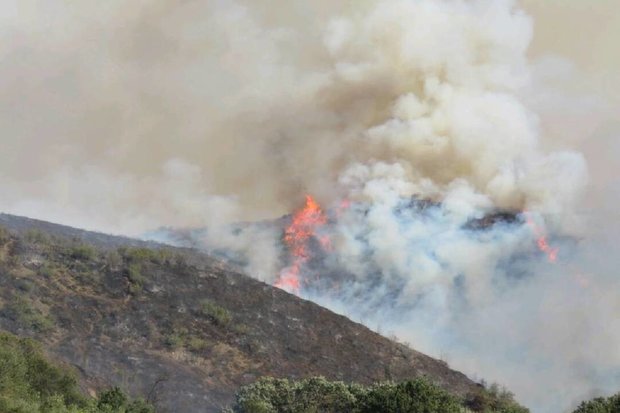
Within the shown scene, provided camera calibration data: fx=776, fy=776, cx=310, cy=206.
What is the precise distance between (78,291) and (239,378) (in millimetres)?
27964

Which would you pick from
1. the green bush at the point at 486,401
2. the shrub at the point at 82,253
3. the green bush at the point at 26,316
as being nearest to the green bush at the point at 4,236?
the shrub at the point at 82,253

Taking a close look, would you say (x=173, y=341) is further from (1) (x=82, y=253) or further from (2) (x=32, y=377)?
(2) (x=32, y=377)

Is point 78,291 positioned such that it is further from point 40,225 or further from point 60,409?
point 60,409

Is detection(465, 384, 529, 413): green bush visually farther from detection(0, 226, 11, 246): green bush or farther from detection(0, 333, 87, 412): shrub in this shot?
detection(0, 226, 11, 246): green bush

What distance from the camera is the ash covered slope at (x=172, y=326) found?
9200 centimetres

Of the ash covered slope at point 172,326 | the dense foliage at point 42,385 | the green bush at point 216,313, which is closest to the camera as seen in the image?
the dense foliage at point 42,385

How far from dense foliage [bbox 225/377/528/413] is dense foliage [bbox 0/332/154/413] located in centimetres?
1142

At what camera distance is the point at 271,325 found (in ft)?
376

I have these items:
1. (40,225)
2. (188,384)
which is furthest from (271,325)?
(40,225)

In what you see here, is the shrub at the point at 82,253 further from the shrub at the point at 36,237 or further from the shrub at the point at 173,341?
the shrub at the point at 173,341

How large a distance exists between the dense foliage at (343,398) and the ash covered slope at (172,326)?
13.0 metres

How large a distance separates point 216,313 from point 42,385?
52.7 metres

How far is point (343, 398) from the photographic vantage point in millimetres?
72562

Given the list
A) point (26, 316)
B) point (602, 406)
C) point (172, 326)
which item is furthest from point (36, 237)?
point (602, 406)
